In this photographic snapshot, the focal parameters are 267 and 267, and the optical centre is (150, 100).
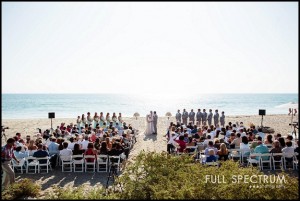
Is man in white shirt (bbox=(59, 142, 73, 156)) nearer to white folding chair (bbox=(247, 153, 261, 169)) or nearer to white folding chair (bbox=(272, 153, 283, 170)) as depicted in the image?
white folding chair (bbox=(247, 153, 261, 169))

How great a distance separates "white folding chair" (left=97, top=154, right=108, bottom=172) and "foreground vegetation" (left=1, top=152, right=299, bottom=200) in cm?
284

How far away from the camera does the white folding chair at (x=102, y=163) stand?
10090 mm

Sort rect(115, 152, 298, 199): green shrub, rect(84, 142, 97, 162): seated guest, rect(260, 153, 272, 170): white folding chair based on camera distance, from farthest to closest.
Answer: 1. rect(84, 142, 97, 162): seated guest
2. rect(260, 153, 272, 170): white folding chair
3. rect(115, 152, 298, 199): green shrub

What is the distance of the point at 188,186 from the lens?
5.84 meters

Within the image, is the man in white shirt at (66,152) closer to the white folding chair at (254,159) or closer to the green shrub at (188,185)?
the green shrub at (188,185)

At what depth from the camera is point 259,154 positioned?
962 centimetres

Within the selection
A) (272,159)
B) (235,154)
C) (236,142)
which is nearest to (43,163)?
(235,154)

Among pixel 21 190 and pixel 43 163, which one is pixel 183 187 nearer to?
pixel 21 190

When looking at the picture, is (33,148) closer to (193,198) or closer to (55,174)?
(55,174)

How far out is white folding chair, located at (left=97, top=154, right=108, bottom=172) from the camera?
33.1 feet

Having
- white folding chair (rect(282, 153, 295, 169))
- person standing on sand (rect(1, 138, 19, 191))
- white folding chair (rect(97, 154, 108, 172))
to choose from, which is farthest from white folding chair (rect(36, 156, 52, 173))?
white folding chair (rect(282, 153, 295, 169))

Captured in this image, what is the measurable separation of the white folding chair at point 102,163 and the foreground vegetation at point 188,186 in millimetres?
2839

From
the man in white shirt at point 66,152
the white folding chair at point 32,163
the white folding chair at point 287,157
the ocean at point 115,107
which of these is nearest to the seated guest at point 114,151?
the man in white shirt at point 66,152

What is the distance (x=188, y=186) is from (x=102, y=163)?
5.10 m
